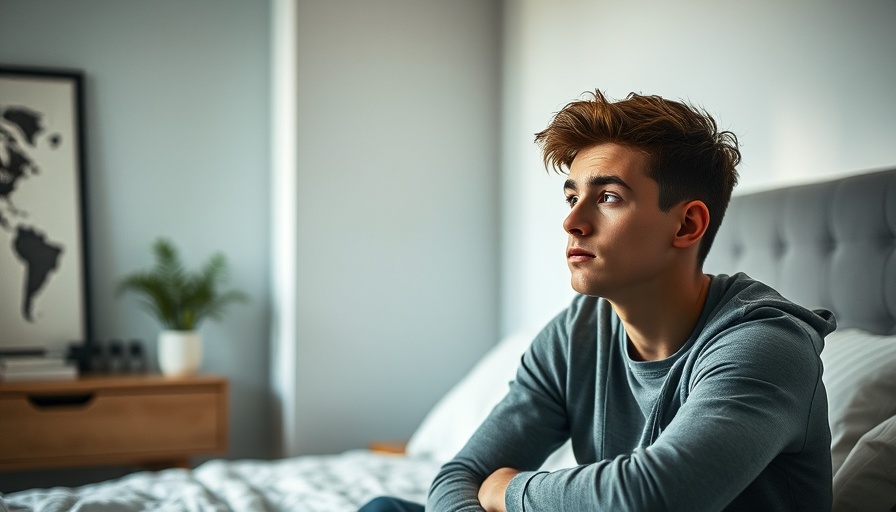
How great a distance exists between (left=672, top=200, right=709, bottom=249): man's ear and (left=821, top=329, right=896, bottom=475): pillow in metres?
0.49

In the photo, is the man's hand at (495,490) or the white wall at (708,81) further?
the white wall at (708,81)

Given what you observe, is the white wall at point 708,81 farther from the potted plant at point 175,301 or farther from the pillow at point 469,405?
the potted plant at point 175,301

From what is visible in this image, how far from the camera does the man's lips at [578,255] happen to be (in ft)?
4.12

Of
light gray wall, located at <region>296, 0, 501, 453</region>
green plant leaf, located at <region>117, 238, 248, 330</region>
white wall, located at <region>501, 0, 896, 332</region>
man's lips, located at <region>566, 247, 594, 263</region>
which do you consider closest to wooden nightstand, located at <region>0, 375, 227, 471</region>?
green plant leaf, located at <region>117, 238, 248, 330</region>

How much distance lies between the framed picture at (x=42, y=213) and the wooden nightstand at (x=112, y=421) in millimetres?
326

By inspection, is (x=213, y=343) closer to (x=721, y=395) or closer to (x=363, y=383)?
(x=363, y=383)

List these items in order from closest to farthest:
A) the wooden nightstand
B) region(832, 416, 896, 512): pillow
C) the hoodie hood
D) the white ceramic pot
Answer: the hoodie hood, region(832, 416, 896, 512): pillow, the wooden nightstand, the white ceramic pot

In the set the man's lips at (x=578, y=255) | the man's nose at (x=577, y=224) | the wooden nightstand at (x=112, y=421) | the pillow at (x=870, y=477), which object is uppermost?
the man's nose at (x=577, y=224)

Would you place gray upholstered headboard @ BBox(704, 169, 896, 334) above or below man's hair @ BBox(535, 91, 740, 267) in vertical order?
below

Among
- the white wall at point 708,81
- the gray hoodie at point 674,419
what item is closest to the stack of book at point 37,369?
the white wall at point 708,81

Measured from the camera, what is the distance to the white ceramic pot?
329 cm

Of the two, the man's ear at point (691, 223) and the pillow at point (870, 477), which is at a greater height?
the man's ear at point (691, 223)

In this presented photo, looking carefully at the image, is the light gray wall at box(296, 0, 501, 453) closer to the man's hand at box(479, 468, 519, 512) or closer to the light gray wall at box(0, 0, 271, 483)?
the light gray wall at box(0, 0, 271, 483)

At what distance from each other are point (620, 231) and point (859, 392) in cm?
61
